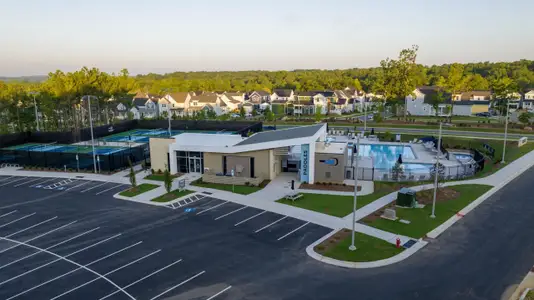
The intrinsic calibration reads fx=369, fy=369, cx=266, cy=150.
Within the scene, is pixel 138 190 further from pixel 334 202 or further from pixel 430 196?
pixel 430 196

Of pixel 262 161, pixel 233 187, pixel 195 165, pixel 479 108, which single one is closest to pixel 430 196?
pixel 262 161

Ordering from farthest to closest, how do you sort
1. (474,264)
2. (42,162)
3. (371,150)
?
(371,150), (42,162), (474,264)

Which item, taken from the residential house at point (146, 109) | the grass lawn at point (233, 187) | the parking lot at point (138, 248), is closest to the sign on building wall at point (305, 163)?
the grass lawn at point (233, 187)

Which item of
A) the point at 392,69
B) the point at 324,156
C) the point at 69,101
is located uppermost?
the point at 392,69

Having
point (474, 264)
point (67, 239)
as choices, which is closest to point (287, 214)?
point (474, 264)

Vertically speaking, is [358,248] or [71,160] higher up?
[71,160]

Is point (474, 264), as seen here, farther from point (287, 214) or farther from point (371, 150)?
point (371, 150)

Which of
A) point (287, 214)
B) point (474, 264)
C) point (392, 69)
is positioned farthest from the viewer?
point (392, 69)

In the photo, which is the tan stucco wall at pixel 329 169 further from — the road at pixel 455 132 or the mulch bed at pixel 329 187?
the road at pixel 455 132
